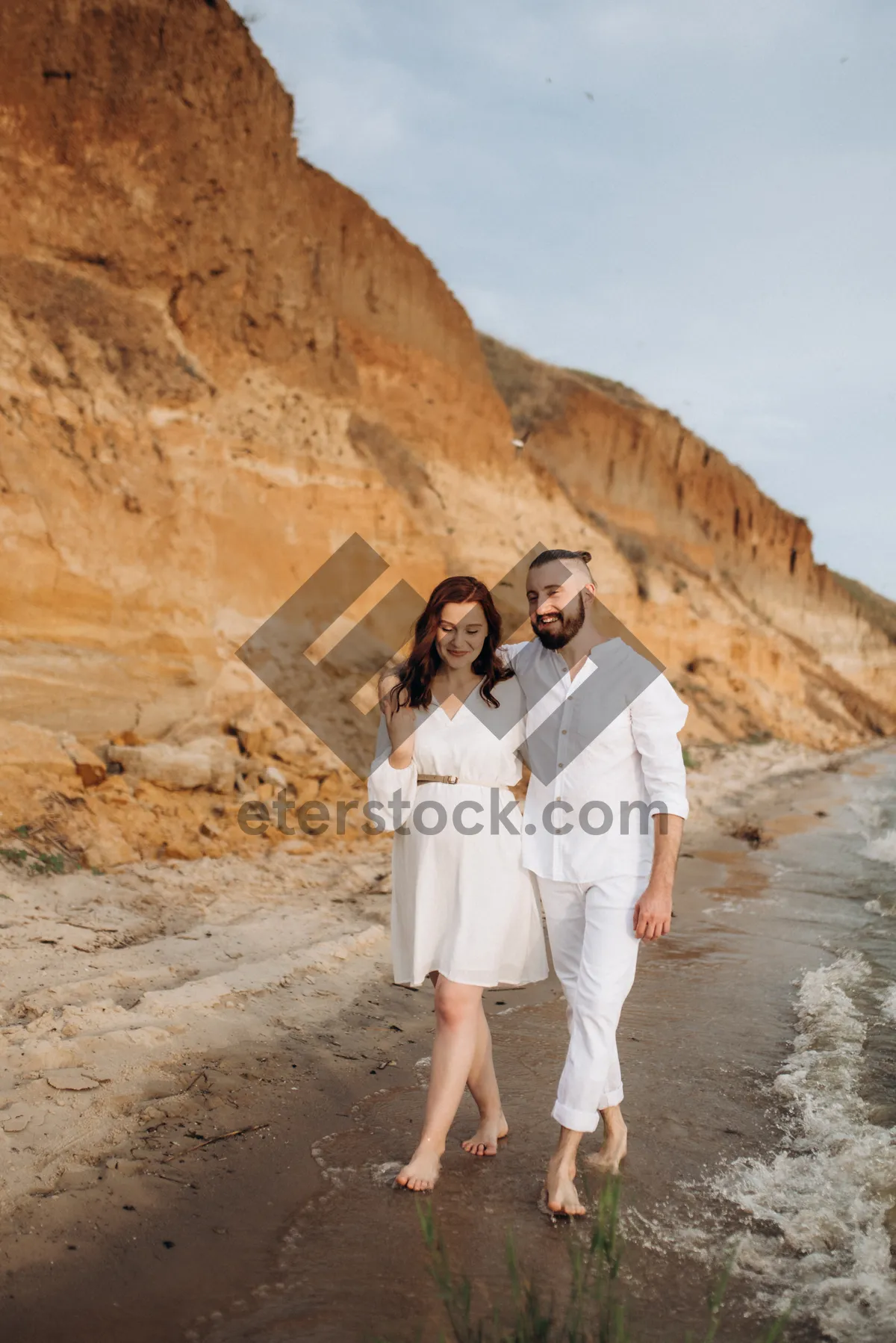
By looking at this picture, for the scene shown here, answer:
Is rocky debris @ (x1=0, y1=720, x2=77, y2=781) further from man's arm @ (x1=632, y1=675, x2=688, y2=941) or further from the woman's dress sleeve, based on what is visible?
man's arm @ (x1=632, y1=675, x2=688, y2=941)

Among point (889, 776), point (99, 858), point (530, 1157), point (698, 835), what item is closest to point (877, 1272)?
point (530, 1157)

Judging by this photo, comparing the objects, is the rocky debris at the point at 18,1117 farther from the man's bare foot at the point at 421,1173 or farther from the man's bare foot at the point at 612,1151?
the man's bare foot at the point at 612,1151

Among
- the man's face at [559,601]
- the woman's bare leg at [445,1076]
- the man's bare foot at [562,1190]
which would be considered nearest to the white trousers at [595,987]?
the man's bare foot at [562,1190]

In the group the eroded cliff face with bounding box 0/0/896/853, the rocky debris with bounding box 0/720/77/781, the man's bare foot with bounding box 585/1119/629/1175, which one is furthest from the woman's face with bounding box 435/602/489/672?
the rocky debris with bounding box 0/720/77/781

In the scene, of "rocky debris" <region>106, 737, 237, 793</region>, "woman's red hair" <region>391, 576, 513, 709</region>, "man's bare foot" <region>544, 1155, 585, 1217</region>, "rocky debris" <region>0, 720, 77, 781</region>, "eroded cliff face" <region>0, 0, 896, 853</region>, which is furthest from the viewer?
"eroded cliff face" <region>0, 0, 896, 853</region>

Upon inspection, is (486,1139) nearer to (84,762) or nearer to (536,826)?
(536,826)

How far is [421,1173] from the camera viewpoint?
3.22m

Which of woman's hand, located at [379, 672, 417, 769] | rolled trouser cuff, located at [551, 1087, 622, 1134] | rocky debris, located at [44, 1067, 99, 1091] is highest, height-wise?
woman's hand, located at [379, 672, 417, 769]

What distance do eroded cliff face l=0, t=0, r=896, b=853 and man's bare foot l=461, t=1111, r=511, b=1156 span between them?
4052 mm

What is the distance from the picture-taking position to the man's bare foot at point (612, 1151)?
345 cm

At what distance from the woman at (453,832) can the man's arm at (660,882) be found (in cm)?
37

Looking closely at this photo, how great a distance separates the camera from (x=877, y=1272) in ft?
9.38

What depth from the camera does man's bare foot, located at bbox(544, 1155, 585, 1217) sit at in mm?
3098

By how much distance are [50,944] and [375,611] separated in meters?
7.52
